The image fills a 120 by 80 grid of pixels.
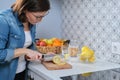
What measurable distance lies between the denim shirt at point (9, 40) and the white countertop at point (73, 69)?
154 mm

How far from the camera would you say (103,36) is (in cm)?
156

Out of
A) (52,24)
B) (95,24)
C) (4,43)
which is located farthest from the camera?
(52,24)

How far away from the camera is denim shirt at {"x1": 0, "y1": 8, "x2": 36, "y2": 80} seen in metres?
1.15

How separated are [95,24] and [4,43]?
77cm

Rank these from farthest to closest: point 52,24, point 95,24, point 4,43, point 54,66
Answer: point 52,24
point 95,24
point 54,66
point 4,43

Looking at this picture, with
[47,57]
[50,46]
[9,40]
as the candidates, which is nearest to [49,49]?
[50,46]

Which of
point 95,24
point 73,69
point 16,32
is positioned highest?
point 95,24

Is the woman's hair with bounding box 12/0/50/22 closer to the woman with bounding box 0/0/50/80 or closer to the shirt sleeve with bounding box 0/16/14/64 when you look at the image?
the woman with bounding box 0/0/50/80

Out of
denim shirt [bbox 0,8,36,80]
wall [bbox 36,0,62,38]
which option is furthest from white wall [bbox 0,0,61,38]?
denim shirt [bbox 0,8,36,80]

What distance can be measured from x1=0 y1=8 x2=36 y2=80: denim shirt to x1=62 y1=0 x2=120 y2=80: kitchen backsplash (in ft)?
1.75

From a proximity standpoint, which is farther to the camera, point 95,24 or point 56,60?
point 95,24

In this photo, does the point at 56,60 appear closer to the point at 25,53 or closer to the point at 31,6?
the point at 25,53

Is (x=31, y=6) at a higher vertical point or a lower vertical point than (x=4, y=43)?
higher

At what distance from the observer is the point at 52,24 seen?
2006mm
